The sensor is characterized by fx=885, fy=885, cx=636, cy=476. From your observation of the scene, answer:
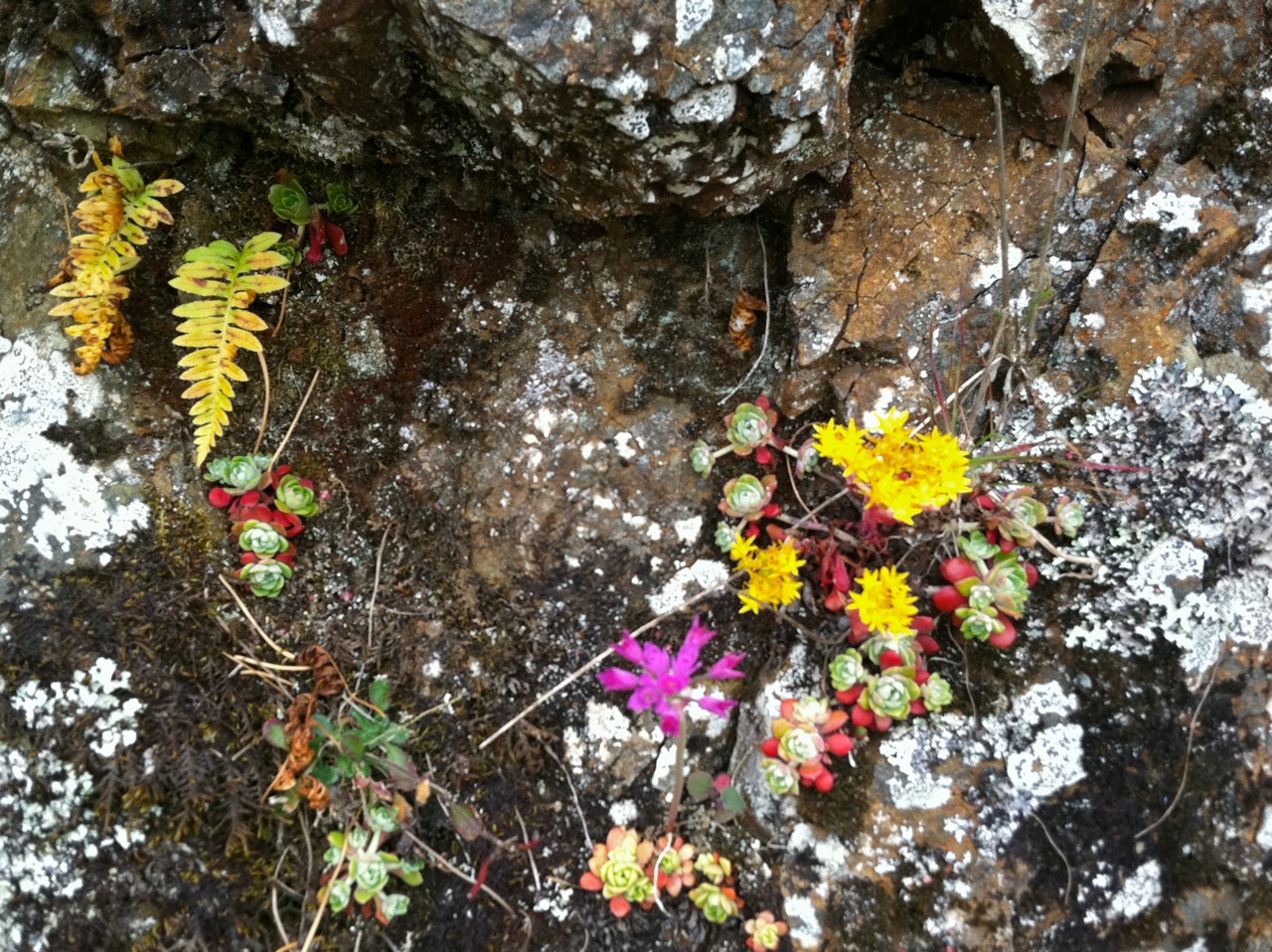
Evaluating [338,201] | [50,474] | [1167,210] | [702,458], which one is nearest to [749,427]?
[702,458]

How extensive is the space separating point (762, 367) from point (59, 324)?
92.4 inches

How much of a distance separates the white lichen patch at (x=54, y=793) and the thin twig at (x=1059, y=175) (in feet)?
9.78

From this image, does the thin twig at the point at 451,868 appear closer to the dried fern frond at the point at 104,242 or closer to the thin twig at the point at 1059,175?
the dried fern frond at the point at 104,242

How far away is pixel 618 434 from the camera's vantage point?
2.98m

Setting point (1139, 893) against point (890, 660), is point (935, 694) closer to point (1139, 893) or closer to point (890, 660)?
point (890, 660)

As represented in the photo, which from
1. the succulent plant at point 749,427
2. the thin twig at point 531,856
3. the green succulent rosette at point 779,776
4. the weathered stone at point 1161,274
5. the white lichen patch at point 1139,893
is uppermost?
the weathered stone at point 1161,274

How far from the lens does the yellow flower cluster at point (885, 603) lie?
243cm

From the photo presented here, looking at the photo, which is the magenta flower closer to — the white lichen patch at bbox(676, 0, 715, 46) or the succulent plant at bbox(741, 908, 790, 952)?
the succulent plant at bbox(741, 908, 790, 952)

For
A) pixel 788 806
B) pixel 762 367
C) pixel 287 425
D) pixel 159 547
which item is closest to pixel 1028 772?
pixel 788 806

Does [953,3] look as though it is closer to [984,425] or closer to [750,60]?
[750,60]

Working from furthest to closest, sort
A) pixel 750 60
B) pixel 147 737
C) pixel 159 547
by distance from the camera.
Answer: pixel 159 547 → pixel 147 737 → pixel 750 60

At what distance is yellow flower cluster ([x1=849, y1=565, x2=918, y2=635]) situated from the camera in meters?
2.43

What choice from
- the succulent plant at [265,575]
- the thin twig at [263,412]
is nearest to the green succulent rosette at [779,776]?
the succulent plant at [265,575]

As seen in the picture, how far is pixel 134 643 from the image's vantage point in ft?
9.00
